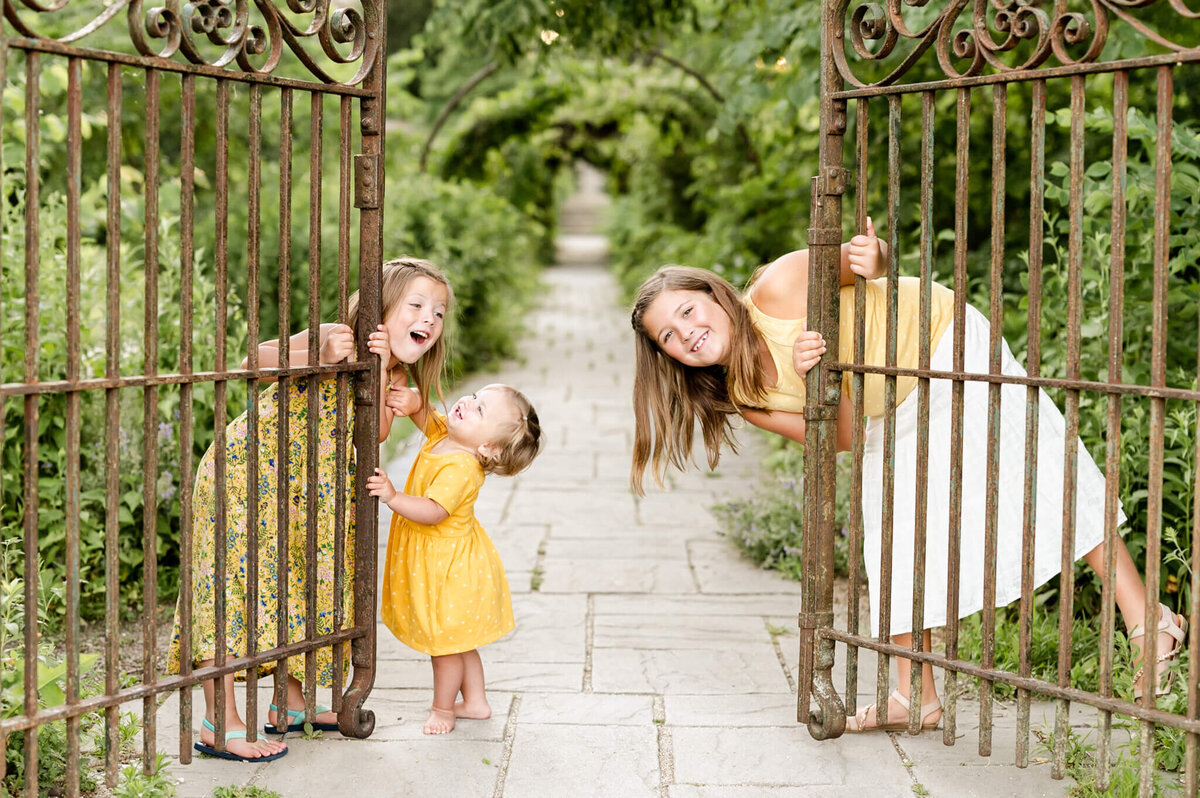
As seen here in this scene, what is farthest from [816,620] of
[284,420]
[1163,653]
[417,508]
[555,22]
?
[555,22]

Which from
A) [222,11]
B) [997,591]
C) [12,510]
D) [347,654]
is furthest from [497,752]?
[12,510]

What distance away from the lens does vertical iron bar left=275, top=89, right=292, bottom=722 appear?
3033 mm

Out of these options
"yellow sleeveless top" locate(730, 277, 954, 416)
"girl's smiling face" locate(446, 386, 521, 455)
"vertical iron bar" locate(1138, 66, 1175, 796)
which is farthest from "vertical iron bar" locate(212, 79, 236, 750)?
"vertical iron bar" locate(1138, 66, 1175, 796)

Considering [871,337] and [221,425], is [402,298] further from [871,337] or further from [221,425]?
[871,337]

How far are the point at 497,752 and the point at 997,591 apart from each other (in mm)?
1434

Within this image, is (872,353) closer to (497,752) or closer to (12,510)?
(497,752)

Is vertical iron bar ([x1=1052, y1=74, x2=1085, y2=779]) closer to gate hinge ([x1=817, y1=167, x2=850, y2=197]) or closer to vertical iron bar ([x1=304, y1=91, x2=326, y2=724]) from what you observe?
gate hinge ([x1=817, y1=167, x2=850, y2=197])

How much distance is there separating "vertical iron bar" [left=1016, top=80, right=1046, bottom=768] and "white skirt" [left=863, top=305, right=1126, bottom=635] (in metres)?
0.11

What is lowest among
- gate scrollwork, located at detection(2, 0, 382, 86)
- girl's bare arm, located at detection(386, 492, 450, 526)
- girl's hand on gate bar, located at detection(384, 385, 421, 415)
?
girl's bare arm, located at detection(386, 492, 450, 526)

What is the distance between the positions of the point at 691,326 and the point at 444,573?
3.25 feet

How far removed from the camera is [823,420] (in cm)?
336

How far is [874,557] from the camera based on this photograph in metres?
3.50

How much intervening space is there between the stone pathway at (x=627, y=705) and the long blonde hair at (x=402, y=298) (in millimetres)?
1012

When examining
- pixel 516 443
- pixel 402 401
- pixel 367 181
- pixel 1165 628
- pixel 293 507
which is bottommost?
pixel 1165 628
